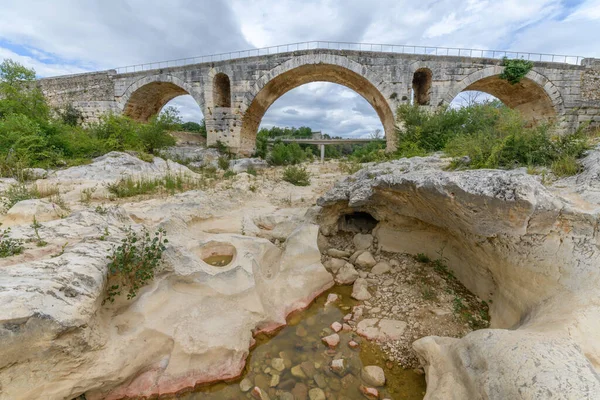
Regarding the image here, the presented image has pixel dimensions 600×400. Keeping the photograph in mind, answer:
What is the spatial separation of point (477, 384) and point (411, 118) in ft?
38.0

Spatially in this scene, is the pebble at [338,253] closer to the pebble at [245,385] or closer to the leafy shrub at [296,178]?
A: the pebble at [245,385]

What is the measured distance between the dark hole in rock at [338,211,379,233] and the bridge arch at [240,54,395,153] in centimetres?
961

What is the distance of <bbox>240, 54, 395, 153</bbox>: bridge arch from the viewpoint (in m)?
13.2

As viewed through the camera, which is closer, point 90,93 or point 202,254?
point 202,254

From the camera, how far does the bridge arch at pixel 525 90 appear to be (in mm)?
13086

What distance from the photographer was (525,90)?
46.4 feet

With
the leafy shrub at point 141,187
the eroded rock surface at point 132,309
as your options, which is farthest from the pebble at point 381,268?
the leafy shrub at point 141,187

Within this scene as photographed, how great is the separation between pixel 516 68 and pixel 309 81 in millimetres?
10610

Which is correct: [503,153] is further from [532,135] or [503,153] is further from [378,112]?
[378,112]

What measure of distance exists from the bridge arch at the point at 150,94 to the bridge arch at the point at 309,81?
307 centimetres

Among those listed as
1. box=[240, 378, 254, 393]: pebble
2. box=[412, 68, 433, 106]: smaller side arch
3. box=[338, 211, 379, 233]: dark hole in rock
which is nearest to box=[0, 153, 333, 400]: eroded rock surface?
box=[240, 378, 254, 393]: pebble

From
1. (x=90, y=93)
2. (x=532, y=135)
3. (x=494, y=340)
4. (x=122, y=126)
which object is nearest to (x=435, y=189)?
(x=494, y=340)

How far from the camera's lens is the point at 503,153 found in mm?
3816

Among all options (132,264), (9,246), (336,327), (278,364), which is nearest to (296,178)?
(336,327)
